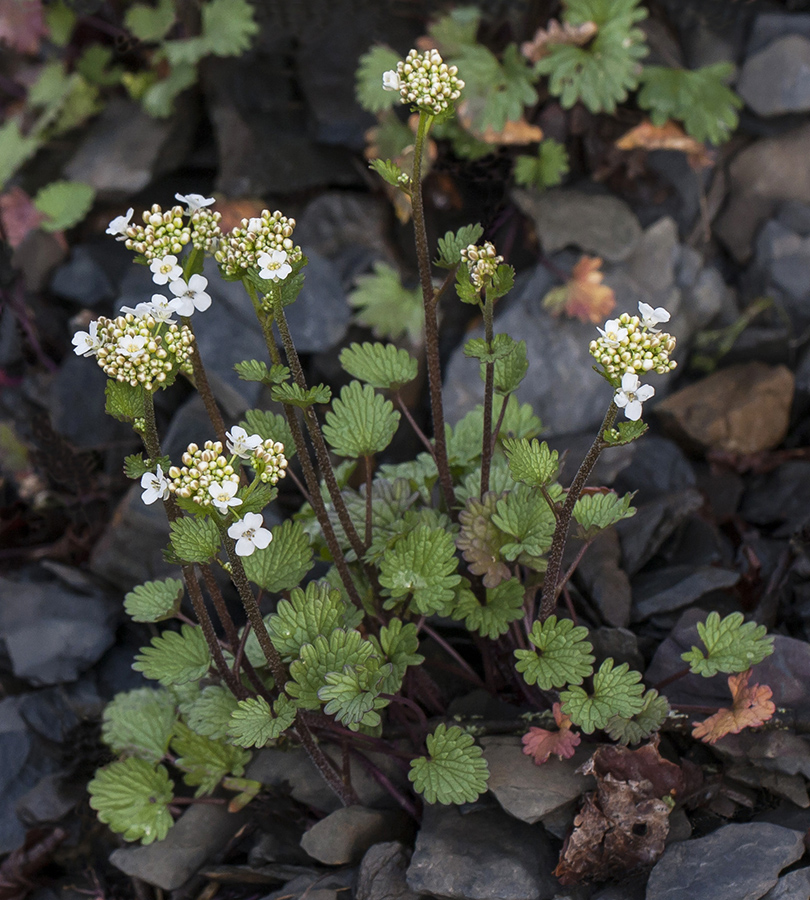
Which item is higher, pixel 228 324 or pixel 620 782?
pixel 228 324

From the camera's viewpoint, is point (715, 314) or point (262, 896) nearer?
point (262, 896)

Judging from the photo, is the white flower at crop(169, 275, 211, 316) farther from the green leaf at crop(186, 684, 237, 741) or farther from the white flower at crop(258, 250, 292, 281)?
the green leaf at crop(186, 684, 237, 741)

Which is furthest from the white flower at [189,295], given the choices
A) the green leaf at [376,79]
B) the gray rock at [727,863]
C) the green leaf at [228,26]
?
the green leaf at [228,26]

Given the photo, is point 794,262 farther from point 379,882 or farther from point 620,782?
point 379,882

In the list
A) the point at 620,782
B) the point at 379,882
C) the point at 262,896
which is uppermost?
the point at 620,782

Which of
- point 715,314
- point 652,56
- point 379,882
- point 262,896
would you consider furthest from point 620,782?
point 652,56

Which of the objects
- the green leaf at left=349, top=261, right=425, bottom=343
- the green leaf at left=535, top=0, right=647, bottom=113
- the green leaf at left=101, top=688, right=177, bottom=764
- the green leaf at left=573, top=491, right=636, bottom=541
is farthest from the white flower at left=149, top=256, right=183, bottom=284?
the green leaf at left=535, top=0, right=647, bottom=113

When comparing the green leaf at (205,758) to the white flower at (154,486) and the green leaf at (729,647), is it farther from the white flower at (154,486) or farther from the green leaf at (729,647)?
the green leaf at (729,647)
